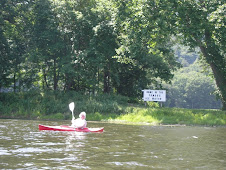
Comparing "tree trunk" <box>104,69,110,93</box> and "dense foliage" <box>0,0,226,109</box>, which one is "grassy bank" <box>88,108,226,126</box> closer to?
"dense foliage" <box>0,0,226,109</box>

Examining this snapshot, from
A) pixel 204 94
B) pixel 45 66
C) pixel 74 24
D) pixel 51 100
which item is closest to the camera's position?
pixel 51 100

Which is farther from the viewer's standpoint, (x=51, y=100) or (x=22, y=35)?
(x=22, y=35)

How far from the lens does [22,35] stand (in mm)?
34312

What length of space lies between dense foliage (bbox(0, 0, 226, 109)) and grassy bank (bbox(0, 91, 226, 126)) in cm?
269

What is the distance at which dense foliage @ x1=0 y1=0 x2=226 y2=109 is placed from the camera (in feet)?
82.9

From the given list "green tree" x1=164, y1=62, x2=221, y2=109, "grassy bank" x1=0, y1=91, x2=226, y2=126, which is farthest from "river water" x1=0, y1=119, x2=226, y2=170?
"green tree" x1=164, y1=62, x2=221, y2=109

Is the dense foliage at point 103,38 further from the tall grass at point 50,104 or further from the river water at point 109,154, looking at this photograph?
the river water at point 109,154

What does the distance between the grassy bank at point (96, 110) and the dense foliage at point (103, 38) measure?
106 inches

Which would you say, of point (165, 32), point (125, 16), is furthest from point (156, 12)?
point (125, 16)

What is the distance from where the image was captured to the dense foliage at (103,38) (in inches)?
995

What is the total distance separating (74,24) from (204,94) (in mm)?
95543

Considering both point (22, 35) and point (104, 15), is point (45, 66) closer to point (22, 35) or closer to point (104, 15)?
point (22, 35)

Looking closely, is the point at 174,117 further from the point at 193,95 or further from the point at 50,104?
the point at 193,95

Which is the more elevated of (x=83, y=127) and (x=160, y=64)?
(x=160, y=64)
